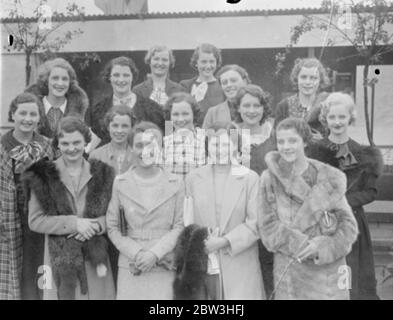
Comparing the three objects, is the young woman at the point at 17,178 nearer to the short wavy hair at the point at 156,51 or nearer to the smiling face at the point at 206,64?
the short wavy hair at the point at 156,51

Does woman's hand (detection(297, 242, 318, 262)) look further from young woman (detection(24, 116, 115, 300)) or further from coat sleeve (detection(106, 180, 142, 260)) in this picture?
young woman (detection(24, 116, 115, 300))

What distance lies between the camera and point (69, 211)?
3.75m

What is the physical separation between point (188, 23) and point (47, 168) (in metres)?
1.19

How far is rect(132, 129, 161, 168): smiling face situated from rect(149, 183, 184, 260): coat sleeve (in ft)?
0.80

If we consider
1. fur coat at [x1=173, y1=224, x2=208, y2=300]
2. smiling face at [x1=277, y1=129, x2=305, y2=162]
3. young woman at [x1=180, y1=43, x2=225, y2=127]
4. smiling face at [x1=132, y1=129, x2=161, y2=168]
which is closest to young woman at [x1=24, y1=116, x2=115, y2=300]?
smiling face at [x1=132, y1=129, x2=161, y2=168]

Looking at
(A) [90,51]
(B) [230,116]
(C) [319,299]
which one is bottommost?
(C) [319,299]

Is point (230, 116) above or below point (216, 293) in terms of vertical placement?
above

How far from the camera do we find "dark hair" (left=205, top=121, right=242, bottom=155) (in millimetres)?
3727

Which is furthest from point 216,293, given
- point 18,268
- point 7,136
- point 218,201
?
point 7,136

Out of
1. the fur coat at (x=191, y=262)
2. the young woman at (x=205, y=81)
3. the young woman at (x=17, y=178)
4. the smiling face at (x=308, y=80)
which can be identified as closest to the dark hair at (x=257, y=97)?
the young woman at (x=205, y=81)

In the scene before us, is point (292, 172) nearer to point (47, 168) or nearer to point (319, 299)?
point (319, 299)

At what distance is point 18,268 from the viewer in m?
3.88

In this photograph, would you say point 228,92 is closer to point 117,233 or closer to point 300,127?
point 300,127

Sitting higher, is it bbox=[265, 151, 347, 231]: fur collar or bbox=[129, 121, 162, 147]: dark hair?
bbox=[129, 121, 162, 147]: dark hair
